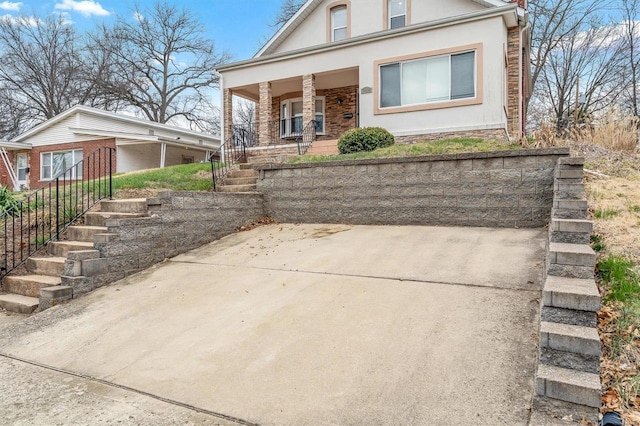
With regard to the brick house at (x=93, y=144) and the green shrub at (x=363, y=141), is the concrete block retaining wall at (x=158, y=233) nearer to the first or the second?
the green shrub at (x=363, y=141)

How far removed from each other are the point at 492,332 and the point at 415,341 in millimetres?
602

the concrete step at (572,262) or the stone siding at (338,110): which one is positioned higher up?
the stone siding at (338,110)

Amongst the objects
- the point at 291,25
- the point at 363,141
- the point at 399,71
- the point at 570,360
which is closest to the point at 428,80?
the point at 399,71

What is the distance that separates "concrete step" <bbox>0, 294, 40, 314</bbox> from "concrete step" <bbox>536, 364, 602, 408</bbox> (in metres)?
5.31

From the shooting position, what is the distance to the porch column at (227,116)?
14164 millimetres

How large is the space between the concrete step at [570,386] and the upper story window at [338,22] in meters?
14.9

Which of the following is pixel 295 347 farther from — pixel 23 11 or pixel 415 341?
pixel 23 11

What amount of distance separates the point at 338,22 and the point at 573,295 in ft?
49.1

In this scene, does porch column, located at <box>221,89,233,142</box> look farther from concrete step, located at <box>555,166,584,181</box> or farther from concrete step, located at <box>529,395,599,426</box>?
concrete step, located at <box>529,395,599,426</box>

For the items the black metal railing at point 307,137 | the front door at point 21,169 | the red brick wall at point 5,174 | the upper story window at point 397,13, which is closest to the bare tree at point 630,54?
the upper story window at point 397,13

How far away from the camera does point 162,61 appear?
103 ft

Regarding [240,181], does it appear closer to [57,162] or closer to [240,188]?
Answer: [240,188]

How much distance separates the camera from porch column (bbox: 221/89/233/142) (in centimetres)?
1416

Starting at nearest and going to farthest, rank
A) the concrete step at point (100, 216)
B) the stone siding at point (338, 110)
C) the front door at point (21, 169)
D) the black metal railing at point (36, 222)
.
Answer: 1. the black metal railing at point (36, 222)
2. the concrete step at point (100, 216)
3. the stone siding at point (338, 110)
4. the front door at point (21, 169)
